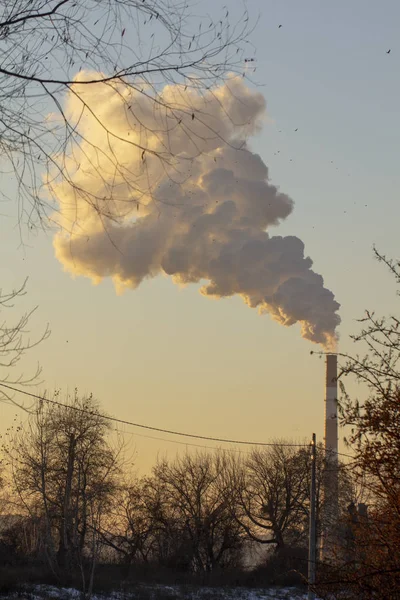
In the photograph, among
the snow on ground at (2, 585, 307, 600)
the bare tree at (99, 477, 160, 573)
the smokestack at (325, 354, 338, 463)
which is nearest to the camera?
the snow on ground at (2, 585, 307, 600)

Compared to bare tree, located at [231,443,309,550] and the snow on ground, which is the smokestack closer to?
bare tree, located at [231,443,309,550]

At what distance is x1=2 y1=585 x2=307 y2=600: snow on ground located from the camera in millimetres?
33653

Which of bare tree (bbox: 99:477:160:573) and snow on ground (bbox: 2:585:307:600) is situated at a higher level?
bare tree (bbox: 99:477:160:573)

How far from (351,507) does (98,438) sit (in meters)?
34.8

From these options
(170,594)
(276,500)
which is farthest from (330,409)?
(170,594)

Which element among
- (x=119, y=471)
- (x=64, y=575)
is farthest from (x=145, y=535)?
(x=64, y=575)

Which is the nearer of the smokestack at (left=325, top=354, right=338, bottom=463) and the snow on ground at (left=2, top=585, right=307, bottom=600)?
the snow on ground at (left=2, top=585, right=307, bottom=600)

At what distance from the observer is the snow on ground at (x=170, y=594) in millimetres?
33653

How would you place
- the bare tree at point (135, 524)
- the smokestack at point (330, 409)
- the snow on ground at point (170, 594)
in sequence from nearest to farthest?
1. the snow on ground at point (170, 594)
2. the bare tree at point (135, 524)
3. the smokestack at point (330, 409)

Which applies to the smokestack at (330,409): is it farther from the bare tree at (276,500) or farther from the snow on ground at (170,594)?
the snow on ground at (170,594)

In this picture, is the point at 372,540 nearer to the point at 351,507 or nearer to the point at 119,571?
the point at 351,507

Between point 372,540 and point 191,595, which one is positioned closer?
point 372,540

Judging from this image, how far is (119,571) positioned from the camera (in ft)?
142

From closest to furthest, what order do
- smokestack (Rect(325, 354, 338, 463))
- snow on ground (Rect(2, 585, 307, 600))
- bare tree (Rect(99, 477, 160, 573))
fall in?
snow on ground (Rect(2, 585, 307, 600)) < bare tree (Rect(99, 477, 160, 573)) < smokestack (Rect(325, 354, 338, 463))
